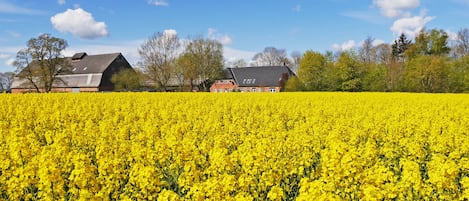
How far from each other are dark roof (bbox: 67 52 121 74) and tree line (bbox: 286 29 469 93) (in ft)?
126

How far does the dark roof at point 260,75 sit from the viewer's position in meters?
74.5

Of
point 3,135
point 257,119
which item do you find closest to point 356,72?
point 257,119

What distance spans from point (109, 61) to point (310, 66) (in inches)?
1592

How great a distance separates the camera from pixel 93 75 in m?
76.6

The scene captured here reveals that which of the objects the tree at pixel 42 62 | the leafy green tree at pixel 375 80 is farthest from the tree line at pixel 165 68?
the leafy green tree at pixel 375 80

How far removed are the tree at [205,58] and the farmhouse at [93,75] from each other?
1759 centimetres

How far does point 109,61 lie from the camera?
77.9 meters

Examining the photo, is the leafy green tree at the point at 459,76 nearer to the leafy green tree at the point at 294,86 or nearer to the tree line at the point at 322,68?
the tree line at the point at 322,68

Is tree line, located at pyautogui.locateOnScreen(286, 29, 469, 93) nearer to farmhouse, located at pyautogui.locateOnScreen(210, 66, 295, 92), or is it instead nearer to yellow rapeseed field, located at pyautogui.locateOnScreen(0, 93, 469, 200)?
farmhouse, located at pyautogui.locateOnScreen(210, 66, 295, 92)

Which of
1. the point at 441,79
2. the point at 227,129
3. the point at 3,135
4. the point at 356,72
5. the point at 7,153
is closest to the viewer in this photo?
the point at 7,153

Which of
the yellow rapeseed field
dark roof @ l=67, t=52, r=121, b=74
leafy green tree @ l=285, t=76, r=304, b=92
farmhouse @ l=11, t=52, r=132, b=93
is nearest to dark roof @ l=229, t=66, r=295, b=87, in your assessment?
leafy green tree @ l=285, t=76, r=304, b=92

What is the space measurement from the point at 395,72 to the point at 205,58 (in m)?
30.7

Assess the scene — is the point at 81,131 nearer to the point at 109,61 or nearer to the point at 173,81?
the point at 173,81

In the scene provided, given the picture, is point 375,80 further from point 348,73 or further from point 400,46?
point 400,46
